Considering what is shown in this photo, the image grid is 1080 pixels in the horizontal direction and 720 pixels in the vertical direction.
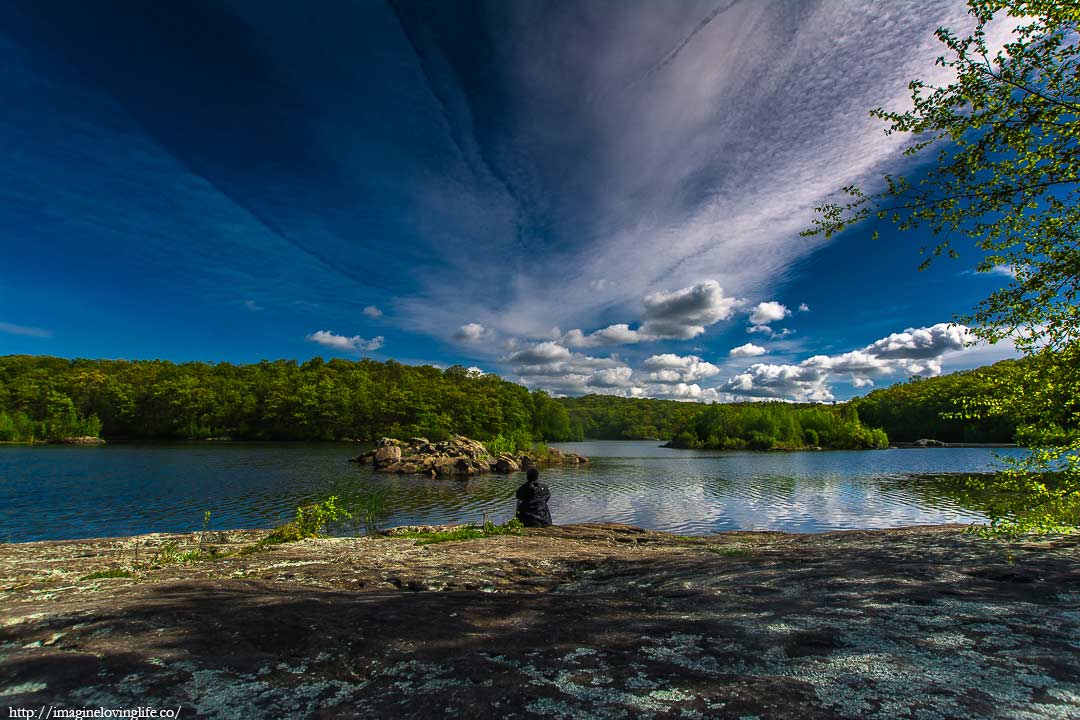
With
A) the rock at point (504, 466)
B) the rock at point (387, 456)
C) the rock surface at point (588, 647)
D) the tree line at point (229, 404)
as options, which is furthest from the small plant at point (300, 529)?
the tree line at point (229, 404)

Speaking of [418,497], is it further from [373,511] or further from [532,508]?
[532,508]

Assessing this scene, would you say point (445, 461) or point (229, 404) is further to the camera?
point (229, 404)

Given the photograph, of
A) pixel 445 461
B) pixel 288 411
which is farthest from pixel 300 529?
pixel 288 411

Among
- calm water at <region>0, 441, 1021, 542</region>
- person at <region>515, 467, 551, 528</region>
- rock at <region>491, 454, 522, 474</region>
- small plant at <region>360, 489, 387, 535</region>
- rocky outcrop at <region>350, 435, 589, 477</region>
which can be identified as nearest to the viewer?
person at <region>515, 467, 551, 528</region>

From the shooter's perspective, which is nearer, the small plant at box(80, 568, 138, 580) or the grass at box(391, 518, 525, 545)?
the small plant at box(80, 568, 138, 580)

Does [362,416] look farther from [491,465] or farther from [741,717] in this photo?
[741,717]

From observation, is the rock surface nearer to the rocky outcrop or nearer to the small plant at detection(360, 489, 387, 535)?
the small plant at detection(360, 489, 387, 535)

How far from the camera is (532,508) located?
1686 cm

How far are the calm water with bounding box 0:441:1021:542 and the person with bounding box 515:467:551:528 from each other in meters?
10.4

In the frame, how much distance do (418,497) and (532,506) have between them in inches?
904

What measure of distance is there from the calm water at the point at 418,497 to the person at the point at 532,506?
1041cm

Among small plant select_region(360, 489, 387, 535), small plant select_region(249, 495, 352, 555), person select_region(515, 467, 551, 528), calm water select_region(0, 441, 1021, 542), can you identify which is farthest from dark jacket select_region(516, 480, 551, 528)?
calm water select_region(0, 441, 1021, 542)

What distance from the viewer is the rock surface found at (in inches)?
103

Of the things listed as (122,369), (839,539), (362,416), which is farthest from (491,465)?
(122,369)
